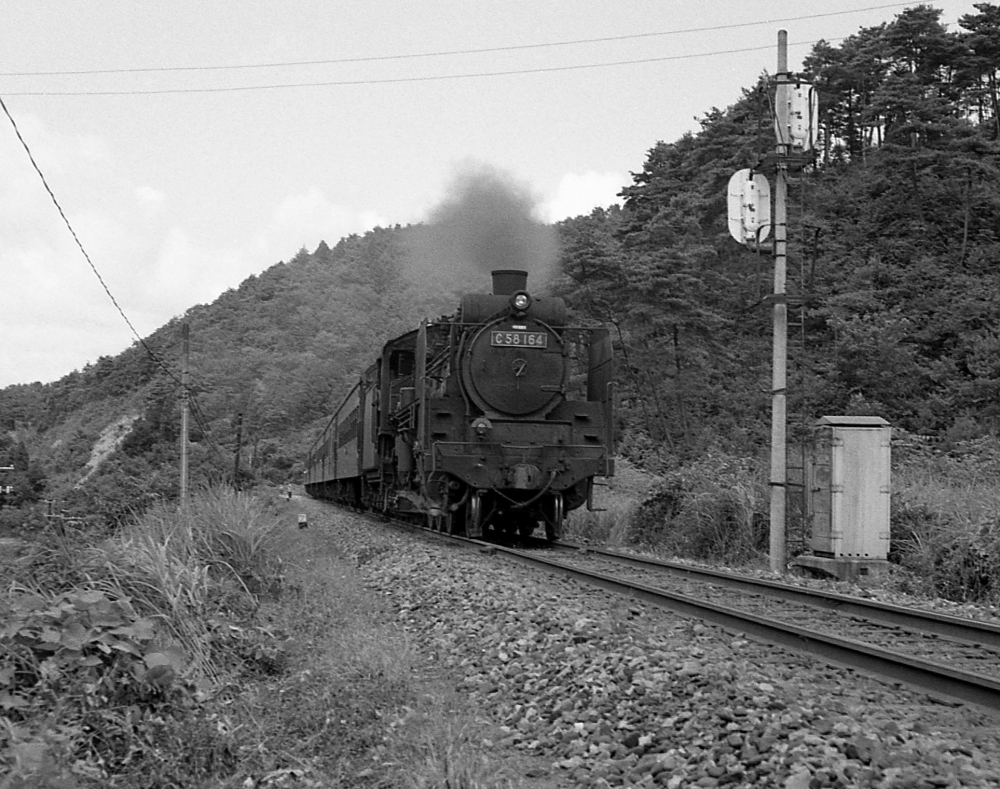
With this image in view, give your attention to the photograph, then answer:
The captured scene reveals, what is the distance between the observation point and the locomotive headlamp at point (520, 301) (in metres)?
14.1

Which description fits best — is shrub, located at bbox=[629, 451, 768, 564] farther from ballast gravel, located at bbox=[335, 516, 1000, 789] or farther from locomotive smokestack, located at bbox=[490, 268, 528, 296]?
ballast gravel, located at bbox=[335, 516, 1000, 789]

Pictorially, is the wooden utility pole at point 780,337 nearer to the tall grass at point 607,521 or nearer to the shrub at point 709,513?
the shrub at point 709,513

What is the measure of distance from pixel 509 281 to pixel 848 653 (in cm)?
974

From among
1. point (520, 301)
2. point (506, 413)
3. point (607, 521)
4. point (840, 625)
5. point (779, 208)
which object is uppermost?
point (779, 208)

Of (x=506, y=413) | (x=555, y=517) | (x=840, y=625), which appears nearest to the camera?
(x=840, y=625)

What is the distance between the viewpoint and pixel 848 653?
19.5 feet

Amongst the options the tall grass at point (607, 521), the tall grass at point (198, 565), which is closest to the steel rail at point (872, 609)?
the tall grass at point (198, 565)

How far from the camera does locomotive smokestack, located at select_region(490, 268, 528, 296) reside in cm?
1484

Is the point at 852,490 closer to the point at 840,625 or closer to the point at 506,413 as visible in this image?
the point at 840,625

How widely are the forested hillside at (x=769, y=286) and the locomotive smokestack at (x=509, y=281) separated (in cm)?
347

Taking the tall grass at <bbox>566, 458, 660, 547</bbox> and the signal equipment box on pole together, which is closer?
the signal equipment box on pole

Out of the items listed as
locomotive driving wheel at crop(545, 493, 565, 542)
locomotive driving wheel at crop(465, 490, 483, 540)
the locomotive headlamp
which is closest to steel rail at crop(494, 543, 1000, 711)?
locomotive driving wheel at crop(465, 490, 483, 540)

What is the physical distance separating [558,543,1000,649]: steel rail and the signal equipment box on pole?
1519 millimetres

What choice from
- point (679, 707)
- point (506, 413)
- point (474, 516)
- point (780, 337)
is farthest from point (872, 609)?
point (474, 516)
